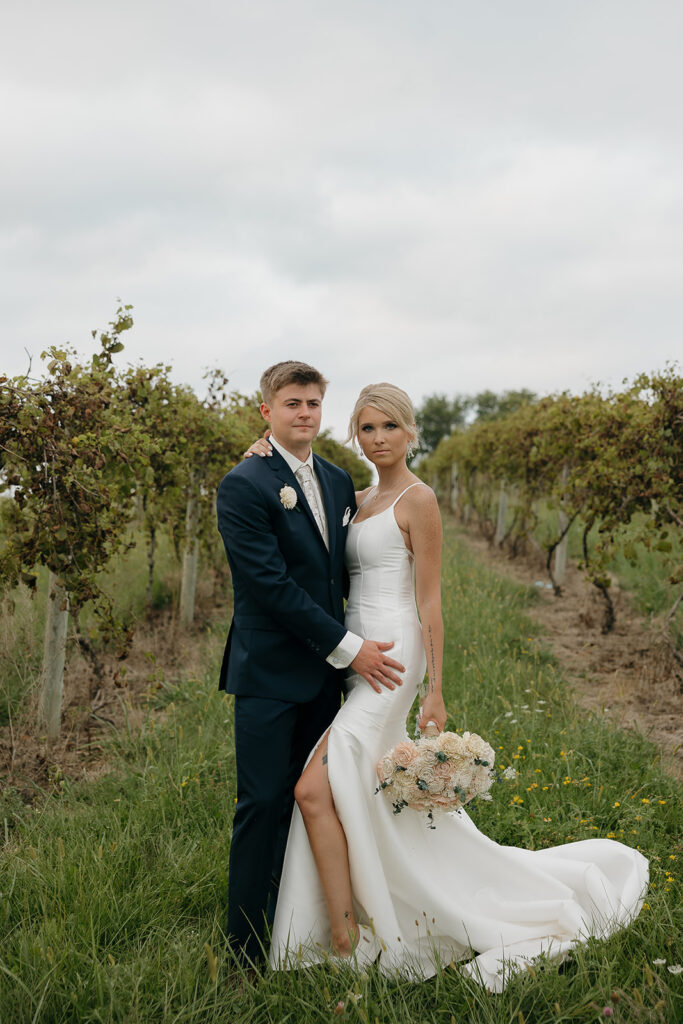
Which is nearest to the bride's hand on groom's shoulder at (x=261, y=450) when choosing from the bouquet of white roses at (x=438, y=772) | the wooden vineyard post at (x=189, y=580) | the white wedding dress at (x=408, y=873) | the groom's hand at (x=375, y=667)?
the white wedding dress at (x=408, y=873)

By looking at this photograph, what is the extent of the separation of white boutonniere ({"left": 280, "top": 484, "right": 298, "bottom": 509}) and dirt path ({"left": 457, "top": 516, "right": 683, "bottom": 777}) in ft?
9.94

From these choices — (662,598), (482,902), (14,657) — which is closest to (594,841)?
(482,902)

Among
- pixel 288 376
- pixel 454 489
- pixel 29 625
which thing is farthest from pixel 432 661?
pixel 454 489

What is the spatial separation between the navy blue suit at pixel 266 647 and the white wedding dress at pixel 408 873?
0.13 m

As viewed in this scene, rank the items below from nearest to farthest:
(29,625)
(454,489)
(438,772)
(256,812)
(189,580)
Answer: (438,772) → (256,812) → (29,625) → (189,580) → (454,489)

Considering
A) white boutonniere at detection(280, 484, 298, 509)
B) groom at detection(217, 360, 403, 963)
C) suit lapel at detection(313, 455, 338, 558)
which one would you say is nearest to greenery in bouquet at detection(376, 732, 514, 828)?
groom at detection(217, 360, 403, 963)

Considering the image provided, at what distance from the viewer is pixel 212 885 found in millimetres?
3135

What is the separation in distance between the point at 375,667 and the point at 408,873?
2.70ft

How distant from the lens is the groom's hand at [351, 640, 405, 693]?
9.35 feet

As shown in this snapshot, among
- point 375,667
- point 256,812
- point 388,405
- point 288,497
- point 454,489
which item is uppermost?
point 454,489

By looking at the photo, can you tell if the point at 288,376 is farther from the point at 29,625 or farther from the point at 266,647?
the point at 29,625

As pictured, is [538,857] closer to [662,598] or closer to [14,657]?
[14,657]

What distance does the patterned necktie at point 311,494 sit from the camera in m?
3.04

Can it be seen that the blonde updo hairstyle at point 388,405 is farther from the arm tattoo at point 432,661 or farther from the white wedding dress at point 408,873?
the arm tattoo at point 432,661
